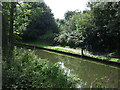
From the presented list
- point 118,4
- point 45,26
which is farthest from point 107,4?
point 45,26

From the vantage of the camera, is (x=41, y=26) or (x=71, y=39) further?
(x=41, y=26)

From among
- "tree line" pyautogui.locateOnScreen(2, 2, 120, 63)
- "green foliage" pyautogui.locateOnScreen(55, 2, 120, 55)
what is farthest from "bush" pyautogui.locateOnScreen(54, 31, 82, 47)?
"green foliage" pyautogui.locateOnScreen(55, 2, 120, 55)

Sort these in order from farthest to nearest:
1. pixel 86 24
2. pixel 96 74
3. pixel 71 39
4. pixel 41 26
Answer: pixel 41 26 → pixel 71 39 → pixel 86 24 → pixel 96 74

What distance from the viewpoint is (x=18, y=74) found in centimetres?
364

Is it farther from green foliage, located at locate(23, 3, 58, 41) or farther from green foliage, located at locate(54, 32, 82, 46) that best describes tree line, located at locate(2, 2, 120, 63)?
green foliage, located at locate(23, 3, 58, 41)

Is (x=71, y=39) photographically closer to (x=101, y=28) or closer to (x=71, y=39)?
(x=71, y=39)

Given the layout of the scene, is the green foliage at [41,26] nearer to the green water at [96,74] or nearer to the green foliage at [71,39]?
the green foliage at [71,39]

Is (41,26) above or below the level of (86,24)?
above

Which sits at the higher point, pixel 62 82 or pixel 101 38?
pixel 101 38

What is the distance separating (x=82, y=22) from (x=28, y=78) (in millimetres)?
9514

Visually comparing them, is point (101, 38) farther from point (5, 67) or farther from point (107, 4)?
point (5, 67)

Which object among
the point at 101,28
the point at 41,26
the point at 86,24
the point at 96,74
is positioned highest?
the point at 41,26

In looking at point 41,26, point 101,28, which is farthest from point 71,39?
point 41,26

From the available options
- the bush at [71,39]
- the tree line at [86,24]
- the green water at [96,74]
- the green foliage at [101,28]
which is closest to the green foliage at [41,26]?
the bush at [71,39]
